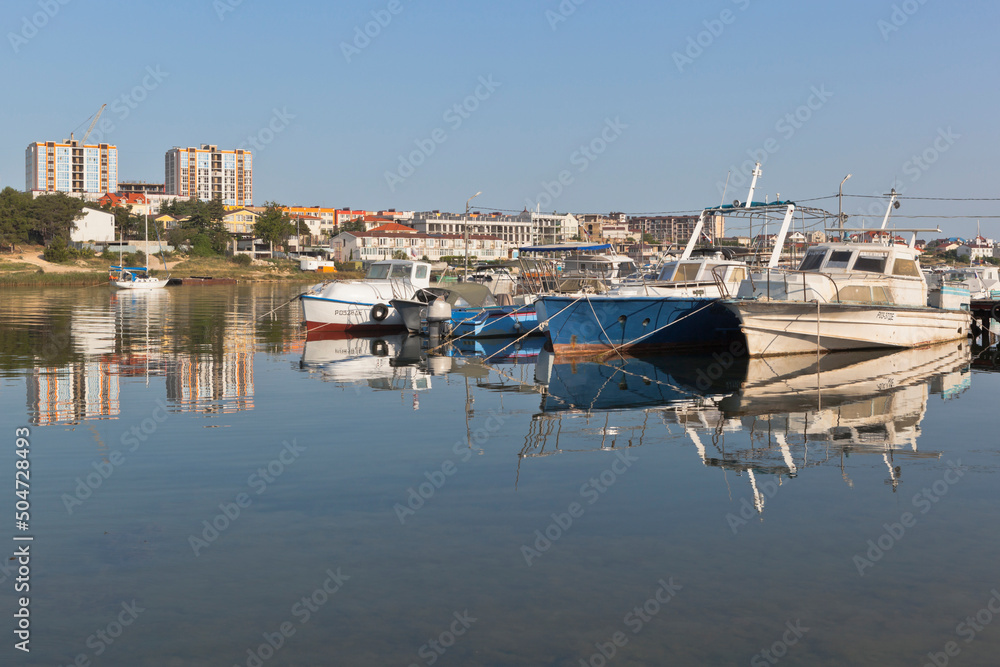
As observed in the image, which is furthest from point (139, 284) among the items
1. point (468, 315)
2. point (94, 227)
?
point (94, 227)

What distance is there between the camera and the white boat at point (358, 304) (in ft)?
108

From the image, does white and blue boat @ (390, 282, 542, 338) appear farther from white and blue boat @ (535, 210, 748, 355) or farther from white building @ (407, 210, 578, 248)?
white building @ (407, 210, 578, 248)

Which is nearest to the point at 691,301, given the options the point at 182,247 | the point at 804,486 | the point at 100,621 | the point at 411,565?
the point at 804,486

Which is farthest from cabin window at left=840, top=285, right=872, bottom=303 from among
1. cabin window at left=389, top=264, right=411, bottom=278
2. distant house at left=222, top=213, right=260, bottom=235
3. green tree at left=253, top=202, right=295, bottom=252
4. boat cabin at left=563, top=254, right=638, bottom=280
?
distant house at left=222, top=213, right=260, bottom=235

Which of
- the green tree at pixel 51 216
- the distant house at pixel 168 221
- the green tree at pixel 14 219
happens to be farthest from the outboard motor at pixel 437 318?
the distant house at pixel 168 221

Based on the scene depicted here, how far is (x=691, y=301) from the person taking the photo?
2419 centimetres

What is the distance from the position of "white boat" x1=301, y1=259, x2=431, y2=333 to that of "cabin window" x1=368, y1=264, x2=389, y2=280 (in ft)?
1.35

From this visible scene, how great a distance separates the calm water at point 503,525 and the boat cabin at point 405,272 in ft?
54.0

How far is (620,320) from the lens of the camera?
24.6 metres

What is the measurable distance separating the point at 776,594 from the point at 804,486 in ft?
11.7

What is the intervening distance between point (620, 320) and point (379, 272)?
519 inches

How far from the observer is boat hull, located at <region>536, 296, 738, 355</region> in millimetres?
24156

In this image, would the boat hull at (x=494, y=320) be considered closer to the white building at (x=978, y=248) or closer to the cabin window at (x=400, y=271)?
the cabin window at (x=400, y=271)

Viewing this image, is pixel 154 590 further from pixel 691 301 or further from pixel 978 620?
pixel 691 301
